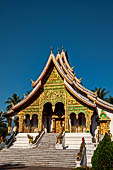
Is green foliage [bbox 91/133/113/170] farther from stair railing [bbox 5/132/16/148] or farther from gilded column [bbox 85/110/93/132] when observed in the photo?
stair railing [bbox 5/132/16/148]

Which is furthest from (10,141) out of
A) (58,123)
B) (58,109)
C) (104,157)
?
(104,157)

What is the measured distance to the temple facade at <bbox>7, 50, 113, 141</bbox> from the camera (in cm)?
1570

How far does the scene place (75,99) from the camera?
52.5ft

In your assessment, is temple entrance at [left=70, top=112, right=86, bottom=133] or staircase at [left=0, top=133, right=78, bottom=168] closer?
staircase at [left=0, top=133, right=78, bottom=168]

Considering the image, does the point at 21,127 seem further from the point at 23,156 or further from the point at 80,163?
the point at 80,163

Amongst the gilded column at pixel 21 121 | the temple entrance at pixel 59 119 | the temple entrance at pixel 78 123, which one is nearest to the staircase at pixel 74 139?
the temple entrance at pixel 78 123

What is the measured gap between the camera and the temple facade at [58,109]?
15.7m

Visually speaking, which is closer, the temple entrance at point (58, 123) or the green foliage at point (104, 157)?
the green foliage at point (104, 157)

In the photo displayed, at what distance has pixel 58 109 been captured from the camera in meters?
17.6

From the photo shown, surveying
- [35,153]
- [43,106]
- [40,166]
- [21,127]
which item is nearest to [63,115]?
[43,106]

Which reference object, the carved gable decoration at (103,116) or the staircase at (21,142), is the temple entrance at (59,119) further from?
the carved gable decoration at (103,116)

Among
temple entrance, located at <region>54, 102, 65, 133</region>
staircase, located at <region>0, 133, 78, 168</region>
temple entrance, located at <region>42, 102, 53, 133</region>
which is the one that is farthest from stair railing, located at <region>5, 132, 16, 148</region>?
temple entrance, located at <region>54, 102, 65, 133</region>

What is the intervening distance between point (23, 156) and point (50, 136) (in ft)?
13.4

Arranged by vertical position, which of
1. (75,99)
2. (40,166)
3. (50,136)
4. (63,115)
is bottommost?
(40,166)
